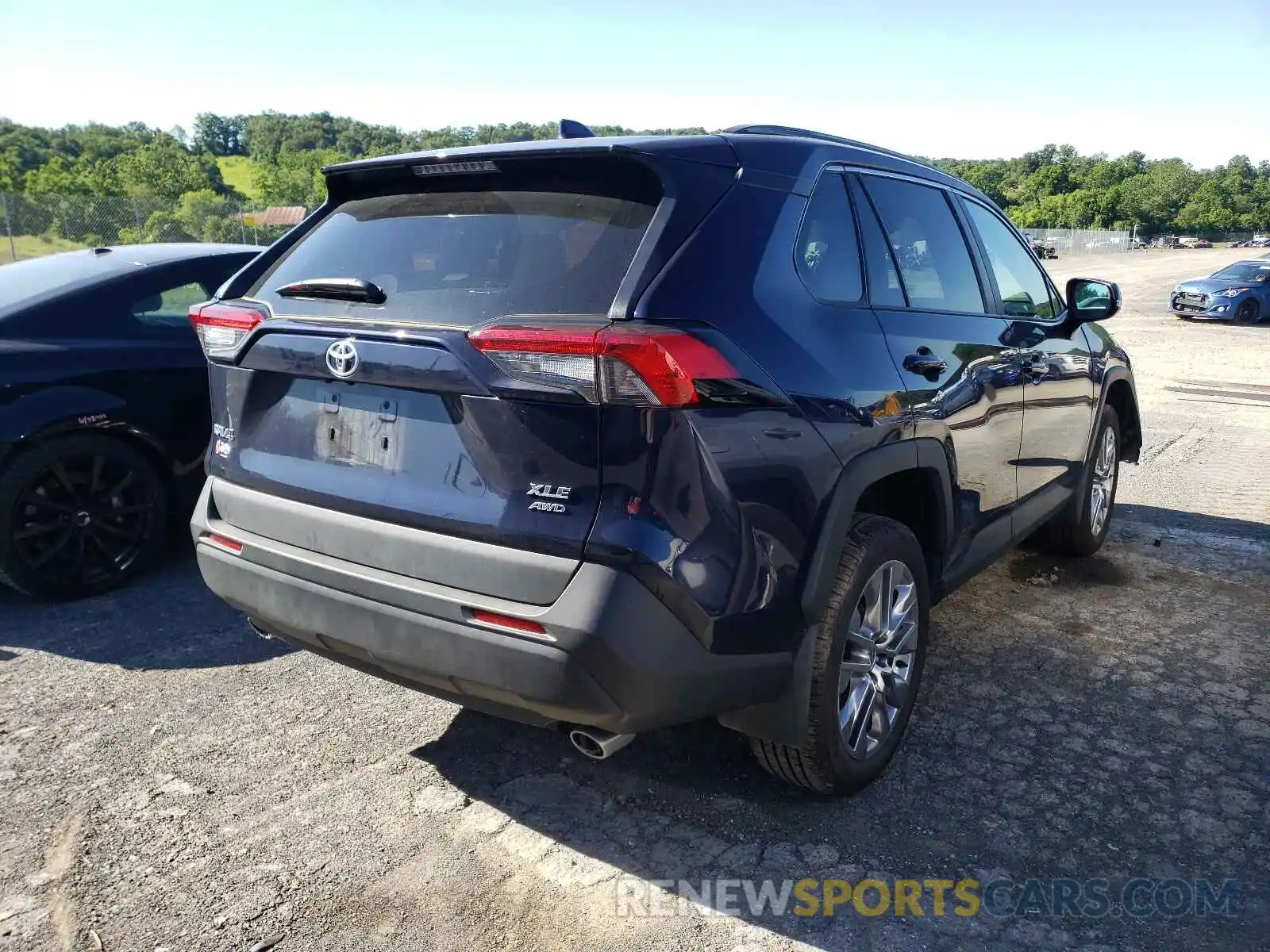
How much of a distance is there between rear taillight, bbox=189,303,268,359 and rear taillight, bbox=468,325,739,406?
1.00 metres

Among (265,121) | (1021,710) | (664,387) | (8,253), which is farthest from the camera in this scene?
(265,121)

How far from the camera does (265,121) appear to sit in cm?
11425

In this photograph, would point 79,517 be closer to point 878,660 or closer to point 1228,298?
point 878,660

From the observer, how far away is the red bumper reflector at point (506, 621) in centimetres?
222

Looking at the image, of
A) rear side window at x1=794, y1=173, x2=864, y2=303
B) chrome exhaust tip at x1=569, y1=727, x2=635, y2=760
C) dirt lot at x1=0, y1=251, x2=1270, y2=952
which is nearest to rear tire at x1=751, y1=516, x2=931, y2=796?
dirt lot at x1=0, y1=251, x2=1270, y2=952

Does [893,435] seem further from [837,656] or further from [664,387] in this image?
[664,387]

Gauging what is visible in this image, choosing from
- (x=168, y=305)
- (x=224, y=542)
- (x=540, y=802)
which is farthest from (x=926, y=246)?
(x=168, y=305)

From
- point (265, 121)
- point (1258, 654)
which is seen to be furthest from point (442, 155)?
point (265, 121)

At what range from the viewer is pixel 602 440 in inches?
86.1

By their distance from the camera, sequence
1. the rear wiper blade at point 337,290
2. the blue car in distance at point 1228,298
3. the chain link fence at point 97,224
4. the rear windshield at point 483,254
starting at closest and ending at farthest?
the rear windshield at point 483,254 < the rear wiper blade at point 337,290 < the chain link fence at point 97,224 < the blue car in distance at point 1228,298

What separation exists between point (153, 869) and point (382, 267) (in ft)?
5.66

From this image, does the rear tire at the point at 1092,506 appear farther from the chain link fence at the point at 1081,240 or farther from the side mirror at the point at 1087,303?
the chain link fence at the point at 1081,240

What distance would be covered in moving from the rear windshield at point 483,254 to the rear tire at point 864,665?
1071 mm

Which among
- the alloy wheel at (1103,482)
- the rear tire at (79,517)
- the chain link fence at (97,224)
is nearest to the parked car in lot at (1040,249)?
the alloy wheel at (1103,482)
